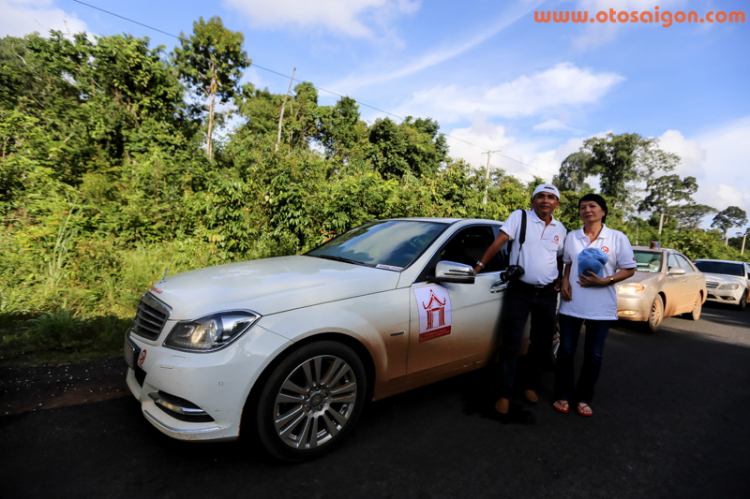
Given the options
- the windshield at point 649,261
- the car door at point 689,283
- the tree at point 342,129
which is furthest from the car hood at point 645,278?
the tree at point 342,129

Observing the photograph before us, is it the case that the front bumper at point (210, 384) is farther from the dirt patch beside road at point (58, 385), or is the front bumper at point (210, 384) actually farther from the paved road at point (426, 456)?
the dirt patch beside road at point (58, 385)

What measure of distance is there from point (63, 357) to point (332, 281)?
307cm

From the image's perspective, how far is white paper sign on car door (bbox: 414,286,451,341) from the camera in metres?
2.99

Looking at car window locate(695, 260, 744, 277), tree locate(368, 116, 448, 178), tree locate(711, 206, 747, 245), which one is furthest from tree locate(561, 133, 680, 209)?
tree locate(711, 206, 747, 245)

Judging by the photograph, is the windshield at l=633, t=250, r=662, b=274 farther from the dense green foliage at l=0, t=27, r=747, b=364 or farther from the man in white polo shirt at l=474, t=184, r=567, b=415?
the man in white polo shirt at l=474, t=184, r=567, b=415

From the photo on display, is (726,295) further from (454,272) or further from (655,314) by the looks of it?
(454,272)

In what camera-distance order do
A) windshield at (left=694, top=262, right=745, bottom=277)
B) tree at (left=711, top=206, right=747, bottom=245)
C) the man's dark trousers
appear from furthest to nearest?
1. tree at (left=711, top=206, right=747, bottom=245)
2. windshield at (left=694, top=262, right=745, bottom=277)
3. the man's dark trousers

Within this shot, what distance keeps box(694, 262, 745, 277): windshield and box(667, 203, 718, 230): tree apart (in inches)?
1999

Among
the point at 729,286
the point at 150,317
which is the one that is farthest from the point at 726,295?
the point at 150,317

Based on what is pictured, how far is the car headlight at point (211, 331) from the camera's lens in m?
2.28

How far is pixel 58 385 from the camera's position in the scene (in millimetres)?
3402

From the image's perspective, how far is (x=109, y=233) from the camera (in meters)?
6.87

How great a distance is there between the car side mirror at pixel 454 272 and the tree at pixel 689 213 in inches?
2526

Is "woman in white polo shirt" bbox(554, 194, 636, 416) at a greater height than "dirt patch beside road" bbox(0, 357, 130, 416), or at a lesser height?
greater
